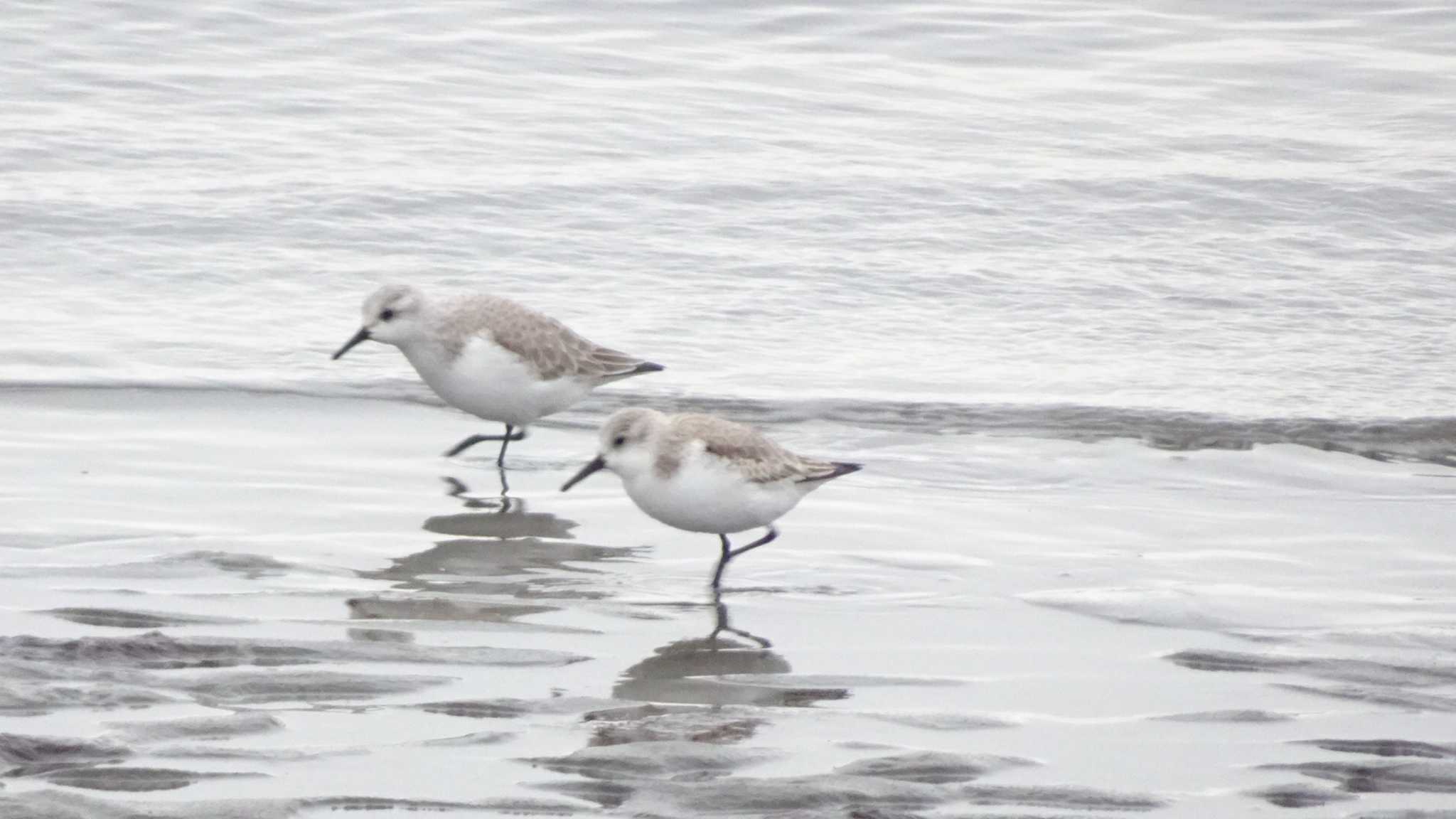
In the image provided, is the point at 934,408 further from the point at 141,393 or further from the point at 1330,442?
the point at 141,393

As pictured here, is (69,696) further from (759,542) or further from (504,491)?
(504,491)

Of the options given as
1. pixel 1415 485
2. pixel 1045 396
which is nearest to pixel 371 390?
pixel 1045 396

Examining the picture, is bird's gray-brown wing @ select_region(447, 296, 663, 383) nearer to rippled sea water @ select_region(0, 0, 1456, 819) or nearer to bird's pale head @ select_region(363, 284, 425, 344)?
bird's pale head @ select_region(363, 284, 425, 344)

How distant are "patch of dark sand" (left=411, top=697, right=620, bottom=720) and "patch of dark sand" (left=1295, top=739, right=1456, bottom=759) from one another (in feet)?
6.17

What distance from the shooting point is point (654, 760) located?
450 cm

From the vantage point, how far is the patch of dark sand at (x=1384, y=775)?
4.53 meters

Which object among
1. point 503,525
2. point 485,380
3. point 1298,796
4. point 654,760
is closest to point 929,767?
point 654,760

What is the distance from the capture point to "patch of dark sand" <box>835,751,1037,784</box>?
4.49 meters

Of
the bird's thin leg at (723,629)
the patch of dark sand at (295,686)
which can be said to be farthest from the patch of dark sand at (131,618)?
the bird's thin leg at (723,629)

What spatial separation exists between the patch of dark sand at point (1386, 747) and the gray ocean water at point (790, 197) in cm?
430

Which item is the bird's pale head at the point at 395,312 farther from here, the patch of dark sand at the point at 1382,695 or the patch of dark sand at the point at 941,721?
the patch of dark sand at the point at 1382,695

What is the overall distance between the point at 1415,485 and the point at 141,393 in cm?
596

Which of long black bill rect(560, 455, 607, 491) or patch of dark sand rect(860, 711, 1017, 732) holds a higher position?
long black bill rect(560, 455, 607, 491)

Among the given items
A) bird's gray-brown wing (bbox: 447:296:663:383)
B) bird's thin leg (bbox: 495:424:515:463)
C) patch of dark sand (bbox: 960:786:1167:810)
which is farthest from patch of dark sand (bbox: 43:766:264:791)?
bird's gray-brown wing (bbox: 447:296:663:383)
